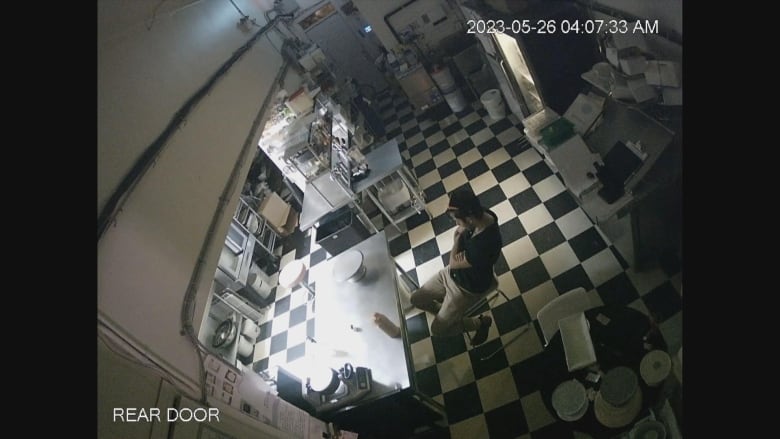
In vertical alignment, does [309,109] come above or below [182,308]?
above

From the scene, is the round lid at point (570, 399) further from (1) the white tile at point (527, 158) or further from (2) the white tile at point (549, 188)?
(1) the white tile at point (527, 158)

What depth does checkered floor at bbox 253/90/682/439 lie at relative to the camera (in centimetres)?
302

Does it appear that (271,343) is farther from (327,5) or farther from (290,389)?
(327,5)

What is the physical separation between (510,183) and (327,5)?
592 centimetres

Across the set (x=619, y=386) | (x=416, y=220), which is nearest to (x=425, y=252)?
(x=416, y=220)

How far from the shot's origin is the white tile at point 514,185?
458 centimetres

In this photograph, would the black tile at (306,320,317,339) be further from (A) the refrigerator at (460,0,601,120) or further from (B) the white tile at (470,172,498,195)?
(A) the refrigerator at (460,0,601,120)

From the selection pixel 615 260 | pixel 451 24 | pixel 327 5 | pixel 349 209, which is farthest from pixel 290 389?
pixel 327 5

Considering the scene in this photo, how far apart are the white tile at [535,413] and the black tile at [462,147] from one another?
3.68m

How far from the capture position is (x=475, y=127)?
19.5 feet

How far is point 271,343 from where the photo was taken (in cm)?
472

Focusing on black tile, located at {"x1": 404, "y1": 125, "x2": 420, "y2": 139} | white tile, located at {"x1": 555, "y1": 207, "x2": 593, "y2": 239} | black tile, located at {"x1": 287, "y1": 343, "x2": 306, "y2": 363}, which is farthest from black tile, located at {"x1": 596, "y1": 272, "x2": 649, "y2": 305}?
black tile, located at {"x1": 404, "y1": 125, "x2": 420, "y2": 139}

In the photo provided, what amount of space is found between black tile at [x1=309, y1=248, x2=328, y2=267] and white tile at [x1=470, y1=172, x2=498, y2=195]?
7.70 feet

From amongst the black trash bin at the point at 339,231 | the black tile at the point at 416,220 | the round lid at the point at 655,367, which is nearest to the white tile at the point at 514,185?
the black tile at the point at 416,220
